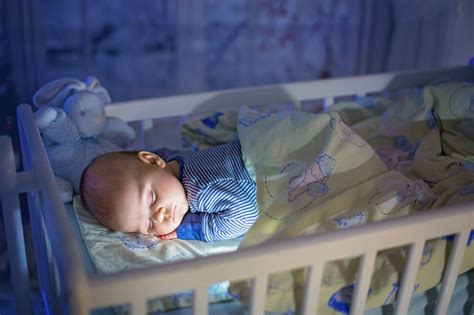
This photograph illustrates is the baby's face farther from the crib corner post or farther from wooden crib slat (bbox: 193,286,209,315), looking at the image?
wooden crib slat (bbox: 193,286,209,315)

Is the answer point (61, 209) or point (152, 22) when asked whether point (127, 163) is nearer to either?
point (61, 209)

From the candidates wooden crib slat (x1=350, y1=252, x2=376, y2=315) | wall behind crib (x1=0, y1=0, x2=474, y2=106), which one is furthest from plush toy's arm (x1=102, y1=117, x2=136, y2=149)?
wooden crib slat (x1=350, y1=252, x2=376, y2=315)

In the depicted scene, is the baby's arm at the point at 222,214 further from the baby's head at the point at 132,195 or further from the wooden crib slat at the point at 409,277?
the wooden crib slat at the point at 409,277

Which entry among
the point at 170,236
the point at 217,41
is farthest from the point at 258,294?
the point at 217,41

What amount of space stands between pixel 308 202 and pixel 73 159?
1.87 feet

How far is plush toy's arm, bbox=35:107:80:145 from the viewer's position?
120cm

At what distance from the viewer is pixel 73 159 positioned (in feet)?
4.07

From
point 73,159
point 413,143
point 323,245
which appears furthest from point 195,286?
point 413,143

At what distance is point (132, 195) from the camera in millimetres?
1004

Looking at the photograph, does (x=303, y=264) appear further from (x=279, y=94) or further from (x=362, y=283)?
(x=279, y=94)

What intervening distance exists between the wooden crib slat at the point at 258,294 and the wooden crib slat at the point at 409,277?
254 millimetres

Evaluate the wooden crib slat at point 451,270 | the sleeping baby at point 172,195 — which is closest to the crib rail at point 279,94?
the sleeping baby at point 172,195

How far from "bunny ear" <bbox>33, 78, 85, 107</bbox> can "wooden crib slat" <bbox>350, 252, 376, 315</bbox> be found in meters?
0.84

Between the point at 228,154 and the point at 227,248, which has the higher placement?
the point at 228,154
